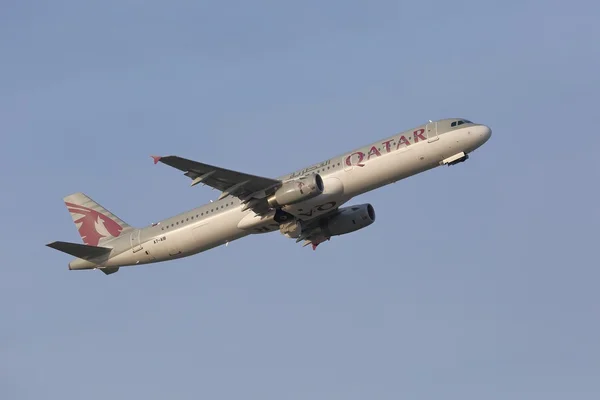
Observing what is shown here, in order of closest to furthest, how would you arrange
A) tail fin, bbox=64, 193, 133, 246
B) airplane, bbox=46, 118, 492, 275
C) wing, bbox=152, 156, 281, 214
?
wing, bbox=152, 156, 281, 214 < airplane, bbox=46, 118, 492, 275 < tail fin, bbox=64, 193, 133, 246

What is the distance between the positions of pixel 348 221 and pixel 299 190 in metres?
10.3

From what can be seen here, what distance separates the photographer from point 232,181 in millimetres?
66125

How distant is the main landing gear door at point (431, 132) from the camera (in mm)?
66000

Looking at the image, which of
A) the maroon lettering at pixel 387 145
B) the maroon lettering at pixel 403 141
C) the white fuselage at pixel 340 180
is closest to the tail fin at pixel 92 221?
the white fuselage at pixel 340 180

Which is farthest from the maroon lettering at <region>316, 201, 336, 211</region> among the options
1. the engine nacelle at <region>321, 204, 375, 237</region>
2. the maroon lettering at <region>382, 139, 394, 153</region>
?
the engine nacelle at <region>321, 204, 375, 237</region>

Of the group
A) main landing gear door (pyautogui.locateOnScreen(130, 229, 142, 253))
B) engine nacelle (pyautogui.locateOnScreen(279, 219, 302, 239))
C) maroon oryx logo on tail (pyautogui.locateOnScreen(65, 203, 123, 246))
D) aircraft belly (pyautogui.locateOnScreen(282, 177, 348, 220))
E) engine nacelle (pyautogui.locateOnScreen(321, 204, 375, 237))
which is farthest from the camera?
maroon oryx logo on tail (pyautogui.locateOnScreen(65, 203, 123, 246))

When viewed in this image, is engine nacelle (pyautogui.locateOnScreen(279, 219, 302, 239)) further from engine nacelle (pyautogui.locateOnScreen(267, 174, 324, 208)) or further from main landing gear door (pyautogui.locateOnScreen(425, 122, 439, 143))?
main landing gear door (pyautogui.locateOnScreen(425, 122, 439, 143))

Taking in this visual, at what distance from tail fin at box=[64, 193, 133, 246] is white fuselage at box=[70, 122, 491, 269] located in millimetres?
6568

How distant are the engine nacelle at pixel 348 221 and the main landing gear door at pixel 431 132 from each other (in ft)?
33.1

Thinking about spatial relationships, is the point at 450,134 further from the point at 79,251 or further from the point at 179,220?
the point at 79,251

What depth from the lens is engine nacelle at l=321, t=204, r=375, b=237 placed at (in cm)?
7469

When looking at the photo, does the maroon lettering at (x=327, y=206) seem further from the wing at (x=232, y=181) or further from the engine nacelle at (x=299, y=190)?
the wing at (x=232, y=181)

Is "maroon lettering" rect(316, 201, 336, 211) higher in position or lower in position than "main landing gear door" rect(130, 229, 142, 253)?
lower

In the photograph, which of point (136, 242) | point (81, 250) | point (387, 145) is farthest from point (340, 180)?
point (81, 250)
